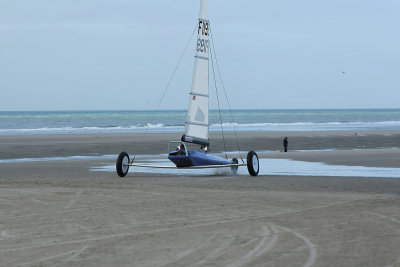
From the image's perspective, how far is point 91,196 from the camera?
17016 mm

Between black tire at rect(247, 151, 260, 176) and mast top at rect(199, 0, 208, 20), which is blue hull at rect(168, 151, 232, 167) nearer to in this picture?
black tire at rect(247, 151, 260, 176)

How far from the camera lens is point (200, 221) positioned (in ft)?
41.3

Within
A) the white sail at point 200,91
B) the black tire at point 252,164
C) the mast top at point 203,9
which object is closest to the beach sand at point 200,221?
the black tire at point 252,164

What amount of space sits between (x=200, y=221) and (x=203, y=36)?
1453 cm

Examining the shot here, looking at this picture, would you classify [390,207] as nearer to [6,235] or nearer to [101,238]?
[101,238]

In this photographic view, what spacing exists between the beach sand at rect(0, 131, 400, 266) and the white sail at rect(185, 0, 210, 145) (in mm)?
2942

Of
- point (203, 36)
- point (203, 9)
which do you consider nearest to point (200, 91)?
point (203, 36)

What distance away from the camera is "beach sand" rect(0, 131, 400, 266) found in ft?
30.6

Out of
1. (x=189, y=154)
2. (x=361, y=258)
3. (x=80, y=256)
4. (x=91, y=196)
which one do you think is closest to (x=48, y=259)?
(x=80, y=256)

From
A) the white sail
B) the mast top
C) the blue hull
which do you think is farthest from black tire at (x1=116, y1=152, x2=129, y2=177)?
the mast top

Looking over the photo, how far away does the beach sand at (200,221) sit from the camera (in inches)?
367

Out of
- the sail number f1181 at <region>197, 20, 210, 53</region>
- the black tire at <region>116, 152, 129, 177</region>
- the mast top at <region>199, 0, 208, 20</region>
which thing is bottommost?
the black tire at <region>116, 152, 129, 177</region>

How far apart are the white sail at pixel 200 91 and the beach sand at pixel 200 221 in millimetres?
2942

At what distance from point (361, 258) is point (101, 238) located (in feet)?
13.0
